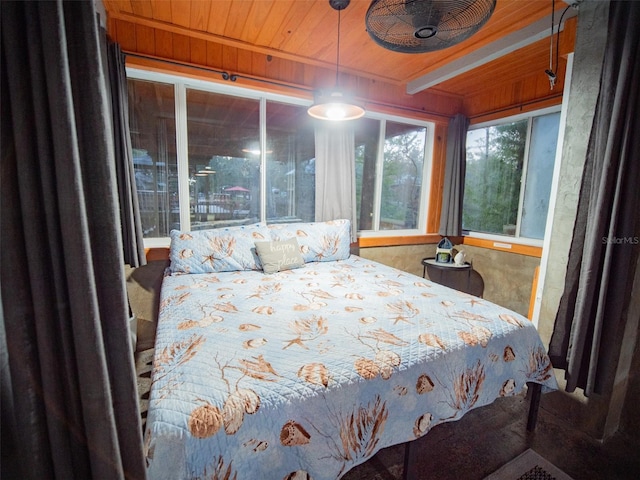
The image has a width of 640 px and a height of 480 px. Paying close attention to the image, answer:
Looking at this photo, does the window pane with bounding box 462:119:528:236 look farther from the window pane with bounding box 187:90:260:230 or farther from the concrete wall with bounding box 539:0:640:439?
the window pane with bounding box 187:90:260:230

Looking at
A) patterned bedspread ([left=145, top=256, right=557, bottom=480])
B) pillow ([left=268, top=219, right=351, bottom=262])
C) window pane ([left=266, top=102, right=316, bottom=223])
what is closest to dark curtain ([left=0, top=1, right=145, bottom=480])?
patterned bedspread ([left=145, top=256, right=557, bottom=480])

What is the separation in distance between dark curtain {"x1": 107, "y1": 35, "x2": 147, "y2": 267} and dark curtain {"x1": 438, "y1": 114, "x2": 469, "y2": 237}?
3.14 m

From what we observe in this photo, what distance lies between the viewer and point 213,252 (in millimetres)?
2271

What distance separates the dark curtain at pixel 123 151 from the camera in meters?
2.08

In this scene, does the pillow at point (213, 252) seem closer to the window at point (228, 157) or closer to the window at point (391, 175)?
the window at point (228, 157)

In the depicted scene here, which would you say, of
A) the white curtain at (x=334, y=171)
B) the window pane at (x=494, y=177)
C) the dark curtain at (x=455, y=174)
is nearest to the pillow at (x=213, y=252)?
the white curtain at (x=334, y=171)

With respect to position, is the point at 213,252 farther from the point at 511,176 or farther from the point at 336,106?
the point at 511,176

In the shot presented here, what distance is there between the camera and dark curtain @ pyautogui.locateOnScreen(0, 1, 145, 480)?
1.45 ft

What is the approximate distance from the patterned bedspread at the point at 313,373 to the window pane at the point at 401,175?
6.30 feet

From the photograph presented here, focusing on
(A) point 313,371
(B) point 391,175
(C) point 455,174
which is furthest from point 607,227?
(B) point 391,175

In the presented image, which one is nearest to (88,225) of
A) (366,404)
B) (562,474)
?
(366,404)

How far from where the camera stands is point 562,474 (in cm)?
A: 135

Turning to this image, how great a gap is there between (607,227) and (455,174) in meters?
2.14

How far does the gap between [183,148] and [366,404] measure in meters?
2.40
